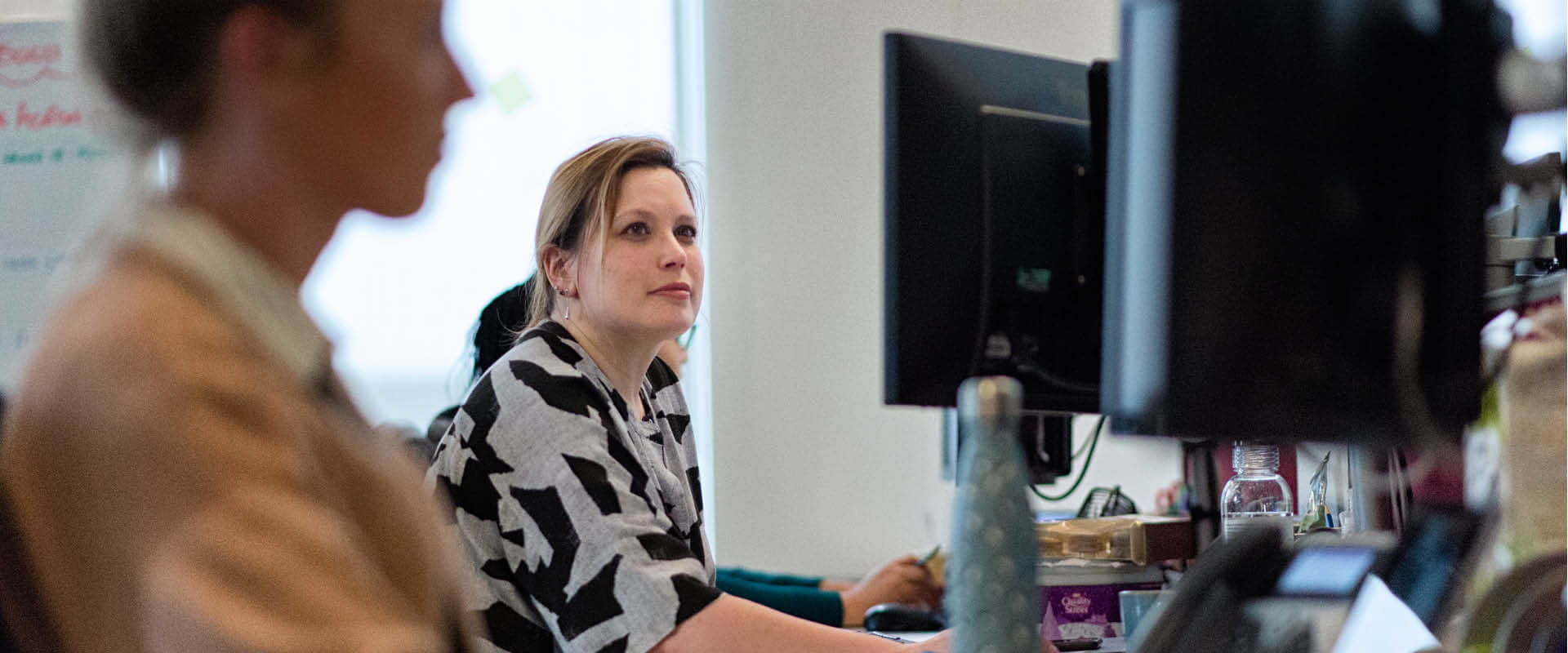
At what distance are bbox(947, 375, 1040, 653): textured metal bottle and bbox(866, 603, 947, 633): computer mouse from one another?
53.1 inches

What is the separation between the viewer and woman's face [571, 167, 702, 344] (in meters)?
1.70

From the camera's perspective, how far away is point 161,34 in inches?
25.5

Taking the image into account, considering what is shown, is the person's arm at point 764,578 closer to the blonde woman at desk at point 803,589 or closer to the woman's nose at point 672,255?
the blonde woman at desk at point 803,589

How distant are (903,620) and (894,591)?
1.26 ft

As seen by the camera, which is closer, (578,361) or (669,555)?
(669,555)

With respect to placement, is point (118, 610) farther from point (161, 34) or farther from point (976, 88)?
point (976, 88)

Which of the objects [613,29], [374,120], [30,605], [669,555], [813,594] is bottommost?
[813,594]

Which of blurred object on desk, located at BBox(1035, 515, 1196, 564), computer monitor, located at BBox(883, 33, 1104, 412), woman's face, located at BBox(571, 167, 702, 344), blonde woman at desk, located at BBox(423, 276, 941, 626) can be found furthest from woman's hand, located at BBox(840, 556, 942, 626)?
computer monitor, located at BBox(883, 33, 1104, 412)

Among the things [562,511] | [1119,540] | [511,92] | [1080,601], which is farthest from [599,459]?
[511,92]

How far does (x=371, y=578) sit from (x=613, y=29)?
321 centimetres

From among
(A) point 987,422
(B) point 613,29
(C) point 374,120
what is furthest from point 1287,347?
(B) point 613,29

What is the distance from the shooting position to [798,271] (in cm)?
363

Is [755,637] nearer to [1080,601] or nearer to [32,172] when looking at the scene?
[1080,601]

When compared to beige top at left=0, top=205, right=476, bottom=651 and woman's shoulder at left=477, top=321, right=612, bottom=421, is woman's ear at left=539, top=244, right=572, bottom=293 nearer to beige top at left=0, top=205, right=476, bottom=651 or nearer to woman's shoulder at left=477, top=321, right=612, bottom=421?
woman's shoulder at left=477, top=321, right=612, bottom=421
